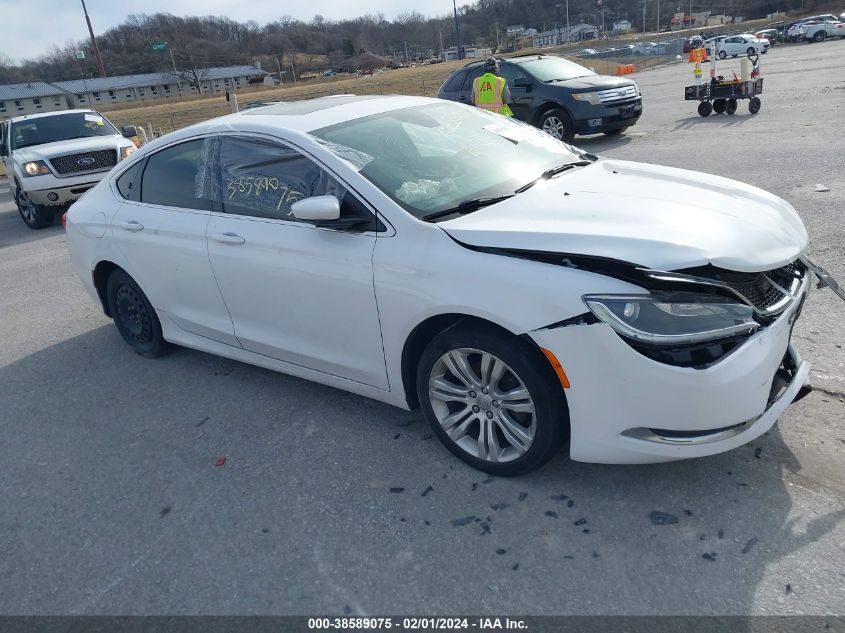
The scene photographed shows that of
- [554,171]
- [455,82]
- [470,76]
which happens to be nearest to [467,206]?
[554,171]

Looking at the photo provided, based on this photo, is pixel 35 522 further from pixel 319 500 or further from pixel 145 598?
pixel 319 500

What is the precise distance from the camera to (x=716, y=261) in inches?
107

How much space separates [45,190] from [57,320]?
6.22 metres

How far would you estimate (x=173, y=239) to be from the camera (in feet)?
14.4

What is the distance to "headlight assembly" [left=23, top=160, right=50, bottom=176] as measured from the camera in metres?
11.5

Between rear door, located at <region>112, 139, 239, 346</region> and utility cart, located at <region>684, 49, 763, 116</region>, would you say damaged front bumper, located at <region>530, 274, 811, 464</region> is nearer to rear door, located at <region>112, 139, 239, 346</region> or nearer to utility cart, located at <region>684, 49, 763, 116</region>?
rear door, located at <region>112, 139, 239, 346</region>

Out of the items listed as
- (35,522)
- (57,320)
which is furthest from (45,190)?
(35,522)

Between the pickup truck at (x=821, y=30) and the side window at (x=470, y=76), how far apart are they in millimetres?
40895

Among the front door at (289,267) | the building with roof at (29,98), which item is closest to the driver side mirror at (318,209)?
the front door at (289,267)

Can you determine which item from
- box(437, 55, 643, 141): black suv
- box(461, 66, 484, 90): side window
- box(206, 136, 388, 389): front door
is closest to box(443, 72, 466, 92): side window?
box(461, 66, 484, 90): side window

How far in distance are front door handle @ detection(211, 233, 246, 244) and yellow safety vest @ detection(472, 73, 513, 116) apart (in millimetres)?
8461

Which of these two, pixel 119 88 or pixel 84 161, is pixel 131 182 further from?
pixel 119 88

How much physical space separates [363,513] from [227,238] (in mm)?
1870

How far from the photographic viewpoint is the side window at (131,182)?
4.83 metres
